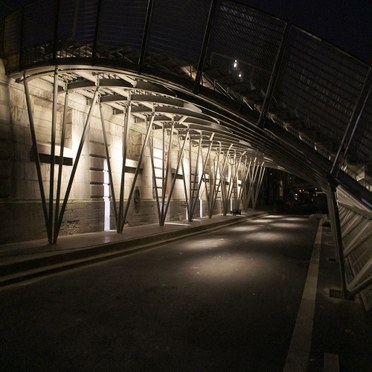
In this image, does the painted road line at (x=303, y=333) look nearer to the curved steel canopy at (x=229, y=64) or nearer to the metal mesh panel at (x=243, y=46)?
the curved steel canopy at (x=229, y=64)

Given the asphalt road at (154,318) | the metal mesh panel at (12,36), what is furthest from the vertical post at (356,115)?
the metal mesh panel at (12,36)

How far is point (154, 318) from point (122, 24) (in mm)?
7455

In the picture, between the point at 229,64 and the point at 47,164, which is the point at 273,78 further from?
the point at 47,164

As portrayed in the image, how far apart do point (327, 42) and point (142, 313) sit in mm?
5228

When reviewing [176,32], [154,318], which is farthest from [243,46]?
[154,318]

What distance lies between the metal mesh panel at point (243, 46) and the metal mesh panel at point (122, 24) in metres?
2.07

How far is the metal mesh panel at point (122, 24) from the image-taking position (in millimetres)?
8867

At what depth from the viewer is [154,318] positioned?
4.88 metres

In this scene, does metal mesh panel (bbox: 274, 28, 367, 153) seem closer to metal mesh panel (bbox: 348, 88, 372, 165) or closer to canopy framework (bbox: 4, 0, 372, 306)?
canopy framework (bbox: 4, 0, 372, 306)

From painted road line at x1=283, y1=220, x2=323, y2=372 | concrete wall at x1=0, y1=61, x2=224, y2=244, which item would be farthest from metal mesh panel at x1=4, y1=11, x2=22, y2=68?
painted road line at x1=283, y1=220, x2=323, y2=372

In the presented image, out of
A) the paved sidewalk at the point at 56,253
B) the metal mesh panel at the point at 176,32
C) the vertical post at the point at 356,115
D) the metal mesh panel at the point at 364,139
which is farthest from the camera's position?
the metal mesh panel at the point at 176,32

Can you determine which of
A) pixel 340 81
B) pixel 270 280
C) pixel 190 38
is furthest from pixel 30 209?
pixel 340 81

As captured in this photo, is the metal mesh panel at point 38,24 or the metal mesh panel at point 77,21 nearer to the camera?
the metal mesh panel at point 77,21

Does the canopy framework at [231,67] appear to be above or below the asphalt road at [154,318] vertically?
above
